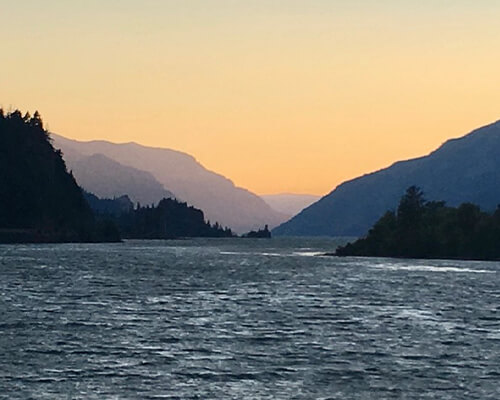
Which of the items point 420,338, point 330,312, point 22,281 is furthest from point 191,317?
point 22,281

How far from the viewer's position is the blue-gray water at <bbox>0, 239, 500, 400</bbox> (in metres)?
42.1

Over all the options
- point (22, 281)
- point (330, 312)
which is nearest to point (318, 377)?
point (330, 312)

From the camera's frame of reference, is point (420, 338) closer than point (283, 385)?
No

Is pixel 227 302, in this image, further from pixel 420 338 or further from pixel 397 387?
pixel 397 387

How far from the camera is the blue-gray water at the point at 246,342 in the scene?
42094 mm

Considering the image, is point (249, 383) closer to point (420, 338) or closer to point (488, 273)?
point (420, 338)

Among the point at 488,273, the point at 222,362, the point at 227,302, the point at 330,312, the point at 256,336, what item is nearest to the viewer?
the point at 222,362

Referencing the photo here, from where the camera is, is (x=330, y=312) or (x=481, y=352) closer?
(x=481, y=352)

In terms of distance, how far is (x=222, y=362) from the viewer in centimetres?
4894

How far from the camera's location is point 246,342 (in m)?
57.1

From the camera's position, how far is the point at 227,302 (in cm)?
8825

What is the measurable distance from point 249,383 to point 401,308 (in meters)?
43.1

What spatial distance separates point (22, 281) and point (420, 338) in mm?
67767

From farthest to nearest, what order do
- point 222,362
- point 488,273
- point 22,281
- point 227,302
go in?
point 488,273 → point 22,281 → point 227,302 → point 222,362
